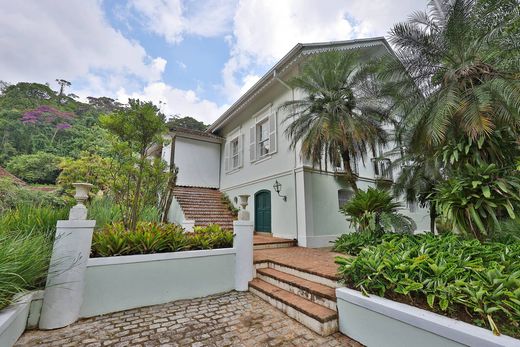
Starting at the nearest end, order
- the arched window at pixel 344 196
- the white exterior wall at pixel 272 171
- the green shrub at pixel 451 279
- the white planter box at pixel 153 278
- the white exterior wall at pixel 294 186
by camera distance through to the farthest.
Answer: the green shrub at pixel 451 279 → the white planter box at pixel 153 278 → the white exterior wall at pixel 294 186 → the white exterior wall at pixel 272 171 → the arched window at pixel 344 196

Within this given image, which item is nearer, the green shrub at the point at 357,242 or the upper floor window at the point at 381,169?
the green shrub at the point at 357,242

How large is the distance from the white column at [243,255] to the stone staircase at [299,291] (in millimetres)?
180

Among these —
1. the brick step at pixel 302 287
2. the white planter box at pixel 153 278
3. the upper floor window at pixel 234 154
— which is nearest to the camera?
the brick step at pixel 302 287

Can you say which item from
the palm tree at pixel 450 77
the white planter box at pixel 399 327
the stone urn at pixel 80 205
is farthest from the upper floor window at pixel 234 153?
the white planter box at pixel 399 327

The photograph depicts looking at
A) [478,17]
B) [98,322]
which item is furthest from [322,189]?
[98,322]

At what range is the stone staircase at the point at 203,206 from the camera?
9.17 metres

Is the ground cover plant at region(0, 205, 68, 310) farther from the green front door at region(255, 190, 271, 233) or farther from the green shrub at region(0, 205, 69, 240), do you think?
the green front door at region(255, 190, 271, 233)

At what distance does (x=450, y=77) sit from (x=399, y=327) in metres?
5.29

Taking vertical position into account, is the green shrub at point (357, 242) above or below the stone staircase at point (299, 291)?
above

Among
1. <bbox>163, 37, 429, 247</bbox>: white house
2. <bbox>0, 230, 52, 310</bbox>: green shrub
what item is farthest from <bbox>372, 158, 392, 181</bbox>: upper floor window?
<bbox>0, 230, 52, 310</bbox>: green shrub

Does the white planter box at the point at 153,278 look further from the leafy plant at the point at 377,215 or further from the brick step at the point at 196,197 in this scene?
the brick step at the point at 196,197

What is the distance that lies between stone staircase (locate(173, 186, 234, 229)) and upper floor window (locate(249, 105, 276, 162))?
2955 mm

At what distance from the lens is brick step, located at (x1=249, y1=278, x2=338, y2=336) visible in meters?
2.85

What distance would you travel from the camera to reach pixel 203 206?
10289 mm
